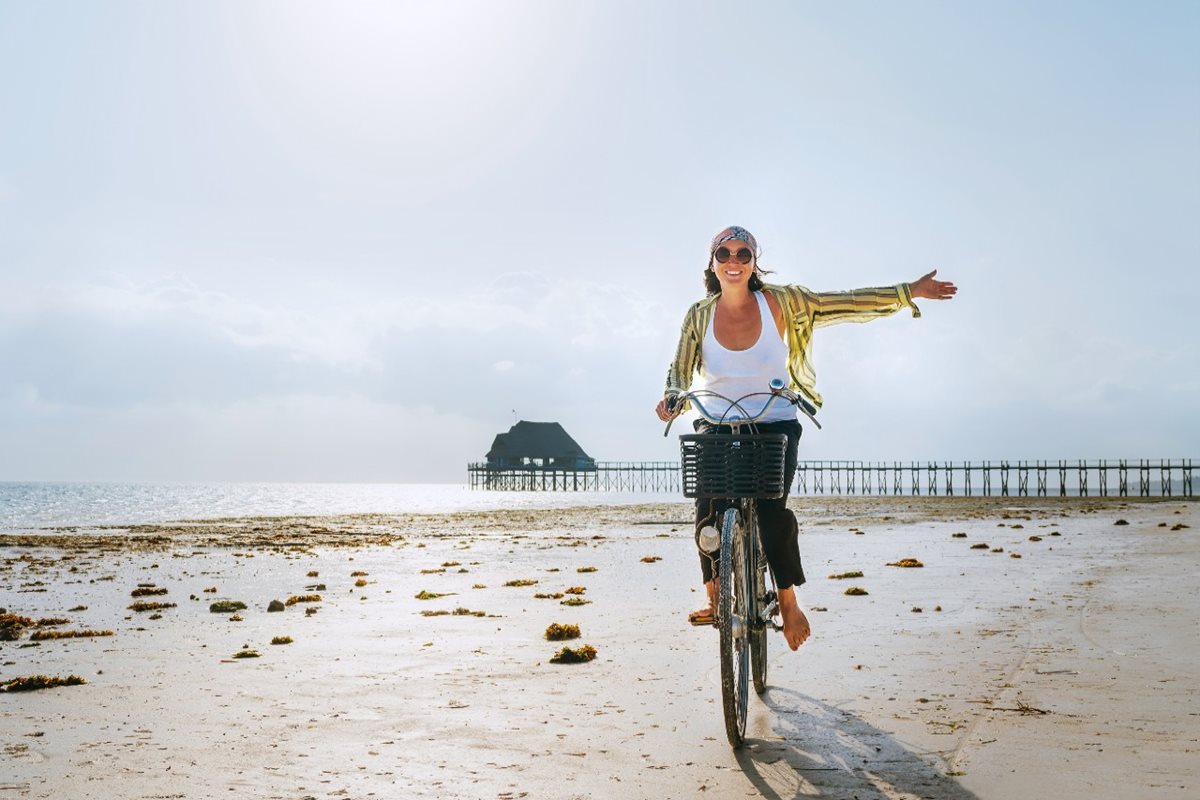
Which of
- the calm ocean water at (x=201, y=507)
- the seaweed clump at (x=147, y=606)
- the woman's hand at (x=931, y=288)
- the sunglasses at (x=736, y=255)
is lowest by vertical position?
the calm ocean water at (x=201, y=507)

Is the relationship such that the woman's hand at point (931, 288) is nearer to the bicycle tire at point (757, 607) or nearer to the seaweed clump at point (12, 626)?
the bicycle tire at point (757, 607)

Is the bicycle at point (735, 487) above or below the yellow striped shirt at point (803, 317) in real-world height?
below

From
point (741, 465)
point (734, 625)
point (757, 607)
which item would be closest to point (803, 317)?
point (741, 465)

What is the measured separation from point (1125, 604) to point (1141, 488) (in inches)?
4101

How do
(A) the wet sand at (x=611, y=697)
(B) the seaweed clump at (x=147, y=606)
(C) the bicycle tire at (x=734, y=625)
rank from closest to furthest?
(A) the wet sand at (x=611, y=697) < (C) the bicycle tire at (x=734, y=625) < (B) the seaweed clump at (x=147, y=606)

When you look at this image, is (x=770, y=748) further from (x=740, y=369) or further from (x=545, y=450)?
(x=545, y=450)

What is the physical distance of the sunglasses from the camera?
206 inches

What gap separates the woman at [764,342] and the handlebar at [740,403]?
49mm

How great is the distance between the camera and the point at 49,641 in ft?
26.9

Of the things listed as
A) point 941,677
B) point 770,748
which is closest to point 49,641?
point 770,748

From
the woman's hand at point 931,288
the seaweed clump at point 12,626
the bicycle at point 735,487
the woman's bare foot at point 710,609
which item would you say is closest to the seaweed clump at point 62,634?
the seaweed clump at point 12,626

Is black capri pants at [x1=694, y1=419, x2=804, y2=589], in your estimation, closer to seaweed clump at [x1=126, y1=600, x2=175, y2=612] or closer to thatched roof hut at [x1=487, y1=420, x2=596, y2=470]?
seaweed clump at [x1=126, y1=600, x2=175, y2=612]

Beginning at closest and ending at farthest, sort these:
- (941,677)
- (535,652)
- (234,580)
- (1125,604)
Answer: (941,677) < (535,652) < (1125,604) < (234,580)

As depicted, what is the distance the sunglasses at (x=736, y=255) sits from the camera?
523cm
